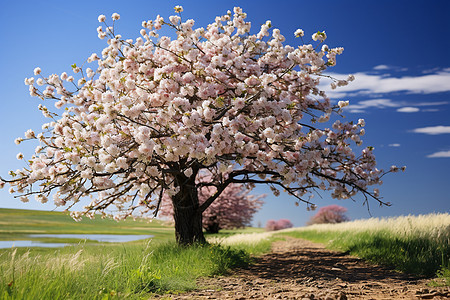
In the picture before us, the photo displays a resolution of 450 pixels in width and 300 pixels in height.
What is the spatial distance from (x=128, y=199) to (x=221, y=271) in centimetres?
467

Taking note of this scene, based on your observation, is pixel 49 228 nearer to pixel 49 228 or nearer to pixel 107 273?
pixel 49 228

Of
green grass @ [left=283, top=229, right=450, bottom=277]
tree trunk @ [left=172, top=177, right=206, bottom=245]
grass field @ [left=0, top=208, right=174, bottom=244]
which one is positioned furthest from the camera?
grass field @ [left=0, top=208, right=174, bottom=244]

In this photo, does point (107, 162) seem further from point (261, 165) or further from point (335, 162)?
point (335, 162)

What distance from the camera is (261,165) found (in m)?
8.97

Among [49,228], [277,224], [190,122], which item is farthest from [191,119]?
[277,224]

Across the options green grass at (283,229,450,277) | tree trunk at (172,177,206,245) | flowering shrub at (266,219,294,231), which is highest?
tree trunk at (172,177,206,245)

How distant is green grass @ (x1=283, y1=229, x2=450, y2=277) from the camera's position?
756cm

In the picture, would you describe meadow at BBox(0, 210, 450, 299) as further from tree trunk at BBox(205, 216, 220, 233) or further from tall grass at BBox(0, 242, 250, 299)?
tree trunk at BBox(205, 216, 220, 233)

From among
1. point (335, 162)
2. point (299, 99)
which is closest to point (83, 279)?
point (299, 99)

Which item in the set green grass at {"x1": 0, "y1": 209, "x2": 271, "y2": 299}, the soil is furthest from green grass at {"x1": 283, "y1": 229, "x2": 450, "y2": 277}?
green grass at {"x1": 0, "y1": 209, "x2": 271, "y2": 299}

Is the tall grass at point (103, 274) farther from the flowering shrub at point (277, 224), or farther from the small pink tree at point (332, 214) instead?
the flowering shrub at point (277, 224)

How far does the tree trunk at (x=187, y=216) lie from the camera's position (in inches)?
389

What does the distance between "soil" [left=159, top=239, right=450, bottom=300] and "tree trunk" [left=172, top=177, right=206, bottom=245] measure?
182 cm

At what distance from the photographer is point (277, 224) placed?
46.4m
